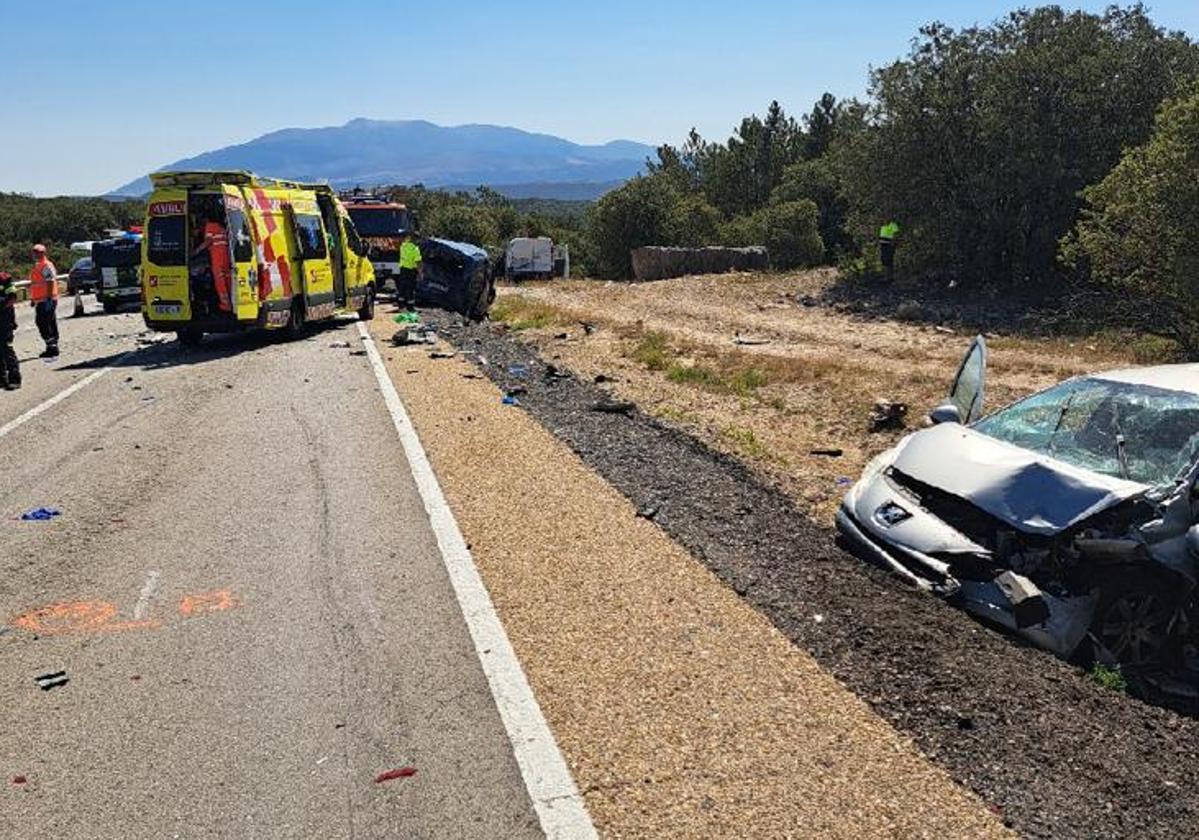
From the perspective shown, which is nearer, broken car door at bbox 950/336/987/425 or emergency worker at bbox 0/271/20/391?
broken car door at bbox 950/336/987/425

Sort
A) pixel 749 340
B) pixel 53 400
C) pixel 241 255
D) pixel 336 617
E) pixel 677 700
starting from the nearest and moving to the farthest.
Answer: pixel 677 700 < pixel 336 617 < pixel 53 400 < pixel 241 255 < pixel 749 340

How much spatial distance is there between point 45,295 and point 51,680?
14700 millimetres

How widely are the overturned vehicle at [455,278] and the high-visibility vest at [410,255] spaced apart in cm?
19

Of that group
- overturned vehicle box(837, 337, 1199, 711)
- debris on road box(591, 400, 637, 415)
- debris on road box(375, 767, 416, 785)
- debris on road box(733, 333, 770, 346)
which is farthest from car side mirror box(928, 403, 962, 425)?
debris on road box(733, 333, 770, 346)

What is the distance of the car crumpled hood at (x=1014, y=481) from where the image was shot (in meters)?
5.45

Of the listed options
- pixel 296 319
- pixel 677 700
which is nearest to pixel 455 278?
pixel 296 319

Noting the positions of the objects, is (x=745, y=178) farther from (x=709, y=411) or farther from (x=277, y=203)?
(x=709, y=411)

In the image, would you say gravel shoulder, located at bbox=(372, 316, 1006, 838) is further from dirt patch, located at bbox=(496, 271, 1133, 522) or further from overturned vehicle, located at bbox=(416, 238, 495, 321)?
overturned vehicle, located at bbox=(416, 238, 495, 321)

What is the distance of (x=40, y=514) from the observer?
7.49 m

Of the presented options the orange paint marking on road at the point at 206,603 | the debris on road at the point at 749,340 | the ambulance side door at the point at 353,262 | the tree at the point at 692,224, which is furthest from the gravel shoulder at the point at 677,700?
the tree at the point at 692,224

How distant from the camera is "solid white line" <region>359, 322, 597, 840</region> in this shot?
3.56 m

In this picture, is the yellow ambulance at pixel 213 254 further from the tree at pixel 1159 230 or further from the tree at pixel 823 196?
the tree at pixel 823 196

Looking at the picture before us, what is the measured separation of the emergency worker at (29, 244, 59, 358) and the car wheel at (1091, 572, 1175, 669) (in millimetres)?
16839

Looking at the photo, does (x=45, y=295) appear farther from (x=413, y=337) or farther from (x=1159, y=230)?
(x=1159, y=230)
